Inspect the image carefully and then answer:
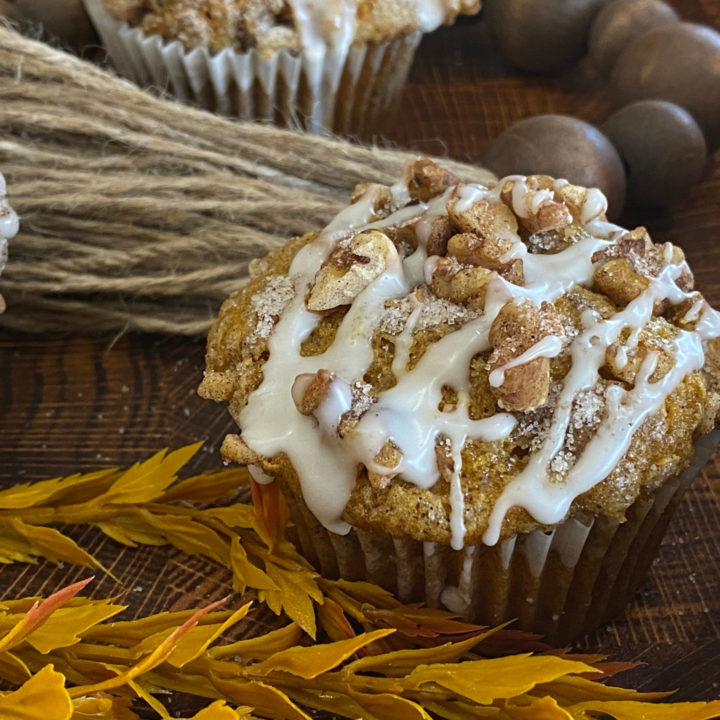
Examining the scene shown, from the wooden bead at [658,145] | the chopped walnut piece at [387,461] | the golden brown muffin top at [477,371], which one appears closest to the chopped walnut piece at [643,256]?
the golden brown muffin top at [477,371]

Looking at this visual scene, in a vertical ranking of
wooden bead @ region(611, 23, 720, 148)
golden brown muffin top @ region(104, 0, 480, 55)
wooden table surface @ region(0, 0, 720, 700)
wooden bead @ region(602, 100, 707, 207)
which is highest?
golden brown muffin top @ region(104, 0, 480, 55)

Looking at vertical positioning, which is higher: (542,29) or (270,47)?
(270,47)

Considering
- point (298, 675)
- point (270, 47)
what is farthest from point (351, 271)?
point (270, 47)

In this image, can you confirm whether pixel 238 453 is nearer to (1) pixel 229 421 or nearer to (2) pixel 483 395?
(2) pixel 483 395

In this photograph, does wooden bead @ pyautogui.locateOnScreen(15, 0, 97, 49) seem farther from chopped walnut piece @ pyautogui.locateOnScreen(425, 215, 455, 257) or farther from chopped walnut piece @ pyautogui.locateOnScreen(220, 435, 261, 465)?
chopped walnut piece @ pyautogui.locateOnScreen(220, 435, 261, 465)

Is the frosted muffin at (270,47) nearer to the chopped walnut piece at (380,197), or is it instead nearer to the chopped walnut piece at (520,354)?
the chopped walnut piece at (380,197)

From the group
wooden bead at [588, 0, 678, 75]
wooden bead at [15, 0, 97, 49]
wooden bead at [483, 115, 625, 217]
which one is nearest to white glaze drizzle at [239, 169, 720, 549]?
wooden bead at [483, 115, 625, 217]

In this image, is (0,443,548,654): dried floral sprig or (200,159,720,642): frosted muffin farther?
(0,443,548,654): dried floral sprig
